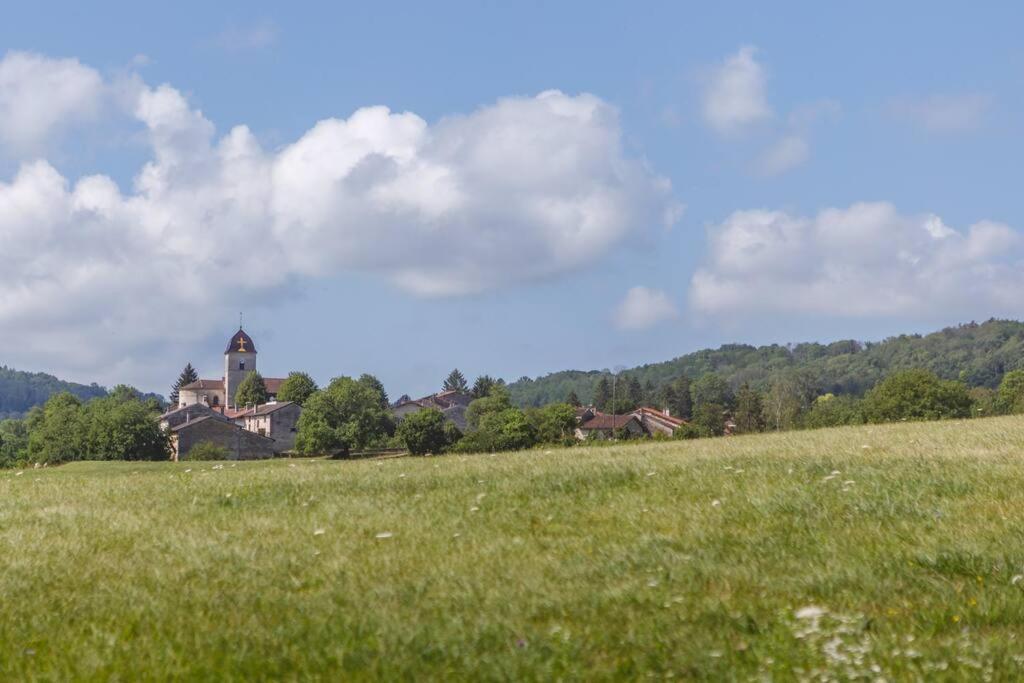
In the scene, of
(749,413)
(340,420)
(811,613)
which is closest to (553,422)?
(340,420)

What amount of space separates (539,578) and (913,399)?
113226 mm

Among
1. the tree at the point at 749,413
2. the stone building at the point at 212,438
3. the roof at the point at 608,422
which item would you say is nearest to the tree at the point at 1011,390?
the tree at the point at 749,413

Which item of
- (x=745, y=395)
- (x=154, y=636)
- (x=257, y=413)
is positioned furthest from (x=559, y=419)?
(x=154, y=636)

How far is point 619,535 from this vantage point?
40.0ft

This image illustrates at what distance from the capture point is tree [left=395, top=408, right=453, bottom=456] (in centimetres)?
14500

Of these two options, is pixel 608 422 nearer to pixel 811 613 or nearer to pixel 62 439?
pixel 62 439

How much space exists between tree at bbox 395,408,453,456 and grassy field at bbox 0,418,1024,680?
5056 inches

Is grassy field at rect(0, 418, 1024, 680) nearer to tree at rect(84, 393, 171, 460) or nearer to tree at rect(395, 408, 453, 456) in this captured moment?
tree at rect(84, 393, 171, 460)

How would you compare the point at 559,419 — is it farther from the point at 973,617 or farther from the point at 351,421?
the point at 973,617

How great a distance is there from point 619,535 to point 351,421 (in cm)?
14606

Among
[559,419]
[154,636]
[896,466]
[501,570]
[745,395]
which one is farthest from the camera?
[745,395]

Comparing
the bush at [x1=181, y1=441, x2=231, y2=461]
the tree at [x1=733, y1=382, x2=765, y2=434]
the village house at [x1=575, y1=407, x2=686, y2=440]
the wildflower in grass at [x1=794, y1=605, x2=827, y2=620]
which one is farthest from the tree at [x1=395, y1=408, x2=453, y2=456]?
the wildflower in grass at [x1=794, y1=605, x2=827, y2=620]

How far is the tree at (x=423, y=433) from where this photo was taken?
14500 centimetres

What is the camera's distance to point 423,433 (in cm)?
14500
